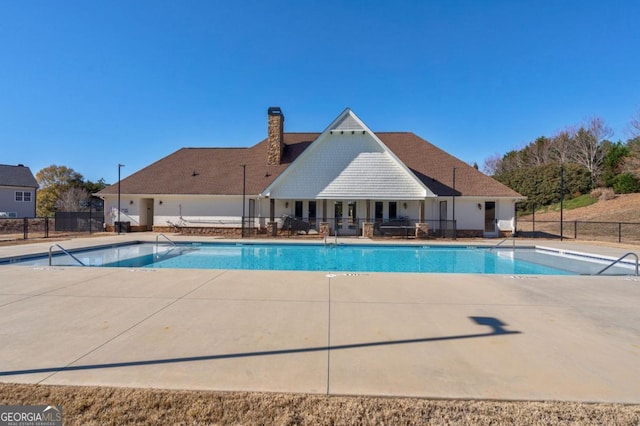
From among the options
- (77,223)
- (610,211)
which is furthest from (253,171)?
(610,211)

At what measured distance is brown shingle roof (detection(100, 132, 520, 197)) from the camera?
74.2 feet

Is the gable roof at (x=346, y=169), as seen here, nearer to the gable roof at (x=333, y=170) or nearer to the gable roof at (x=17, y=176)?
the gable roof at (x=333, y=170)

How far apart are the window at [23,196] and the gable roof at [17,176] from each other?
2.89ft

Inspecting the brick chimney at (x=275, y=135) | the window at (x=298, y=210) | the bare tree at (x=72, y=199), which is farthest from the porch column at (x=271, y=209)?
the bare tree at (x=72, y=199)

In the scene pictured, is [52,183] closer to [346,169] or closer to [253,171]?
[253,171]

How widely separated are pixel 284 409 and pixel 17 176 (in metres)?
51.2

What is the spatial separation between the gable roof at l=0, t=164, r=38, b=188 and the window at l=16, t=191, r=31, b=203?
88cm

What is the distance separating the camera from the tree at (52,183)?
43047mm

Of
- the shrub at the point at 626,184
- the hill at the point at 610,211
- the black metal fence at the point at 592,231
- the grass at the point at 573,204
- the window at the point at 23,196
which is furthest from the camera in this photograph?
the window at the point at 23,196

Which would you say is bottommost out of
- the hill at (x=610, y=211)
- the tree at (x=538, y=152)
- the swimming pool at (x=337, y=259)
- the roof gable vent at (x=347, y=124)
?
the swimming pool at (x=337, y=259)

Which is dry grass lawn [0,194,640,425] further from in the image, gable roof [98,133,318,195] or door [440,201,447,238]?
gable roof [98,133,318,195]

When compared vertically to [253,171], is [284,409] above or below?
below

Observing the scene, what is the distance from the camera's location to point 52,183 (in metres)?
46.4

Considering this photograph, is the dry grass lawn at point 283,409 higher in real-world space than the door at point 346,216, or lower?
lower
